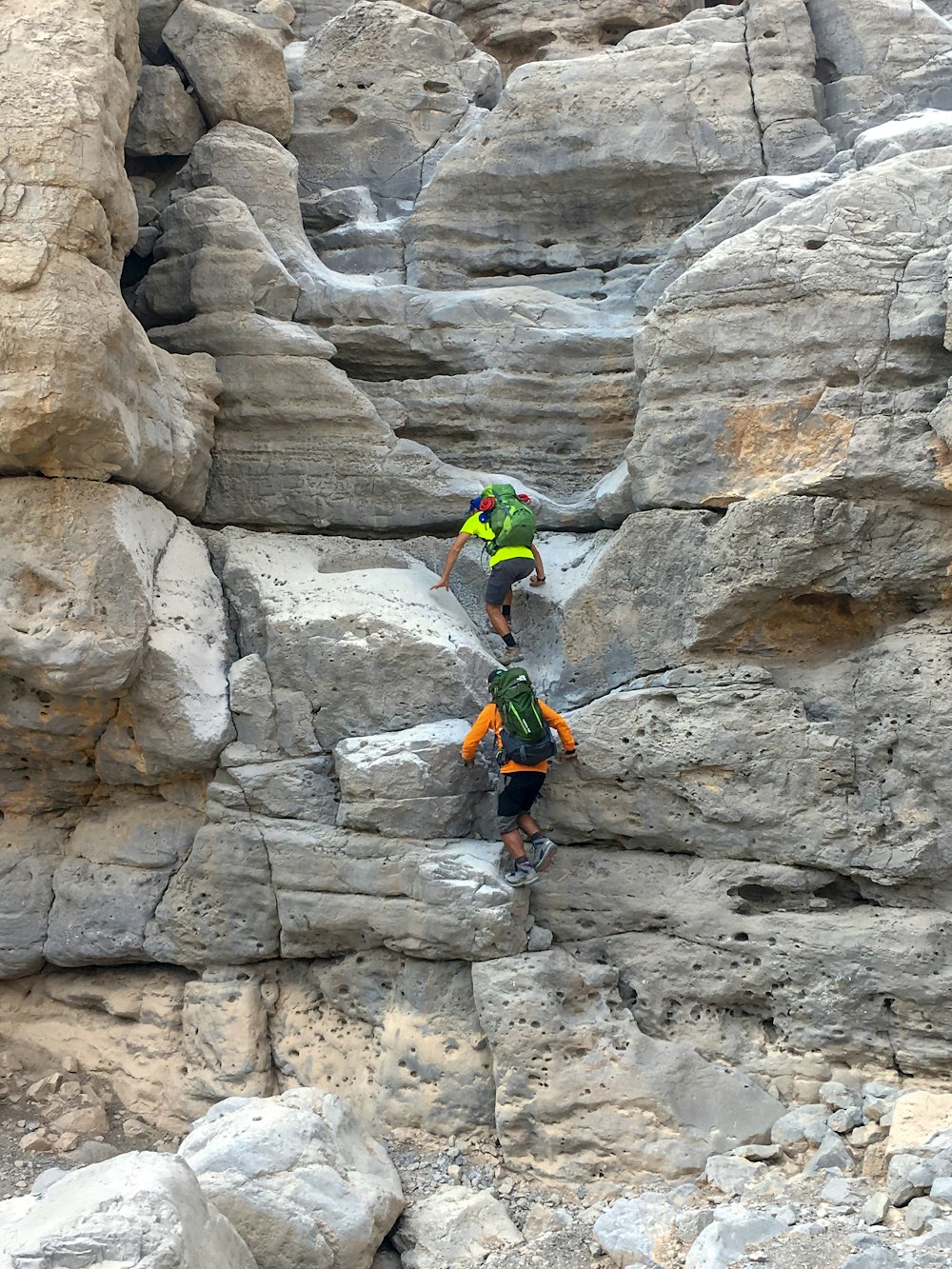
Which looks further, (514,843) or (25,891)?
(25,891)

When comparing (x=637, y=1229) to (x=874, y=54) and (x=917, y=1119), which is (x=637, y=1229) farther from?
(x=874, y=54)

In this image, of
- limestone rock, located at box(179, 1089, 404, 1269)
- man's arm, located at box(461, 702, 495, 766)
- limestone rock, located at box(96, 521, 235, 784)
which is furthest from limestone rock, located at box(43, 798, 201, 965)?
man's arm, located at box(461, 702, 495, 766)

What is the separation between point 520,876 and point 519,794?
43 cm

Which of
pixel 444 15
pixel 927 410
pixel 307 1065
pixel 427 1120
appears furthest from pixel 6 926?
pixel 444 15

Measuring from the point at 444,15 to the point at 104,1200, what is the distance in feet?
37.2

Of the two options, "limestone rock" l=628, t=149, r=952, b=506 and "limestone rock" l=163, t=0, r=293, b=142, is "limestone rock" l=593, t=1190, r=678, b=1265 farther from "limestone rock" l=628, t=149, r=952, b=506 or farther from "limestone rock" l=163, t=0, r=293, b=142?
"limestone rock" l=163, t=0, r=293, b=142

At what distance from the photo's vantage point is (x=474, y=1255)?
17.1ft

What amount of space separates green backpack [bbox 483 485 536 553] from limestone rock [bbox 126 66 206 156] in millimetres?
3777

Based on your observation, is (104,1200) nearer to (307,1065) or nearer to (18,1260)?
(18,1260)

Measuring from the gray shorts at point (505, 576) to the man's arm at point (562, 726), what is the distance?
793mm

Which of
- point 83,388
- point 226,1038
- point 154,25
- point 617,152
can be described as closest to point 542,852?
point 226,1038

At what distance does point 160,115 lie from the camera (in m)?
8.21

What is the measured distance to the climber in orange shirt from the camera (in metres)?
6.17

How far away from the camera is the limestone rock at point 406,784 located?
20.3 ft
